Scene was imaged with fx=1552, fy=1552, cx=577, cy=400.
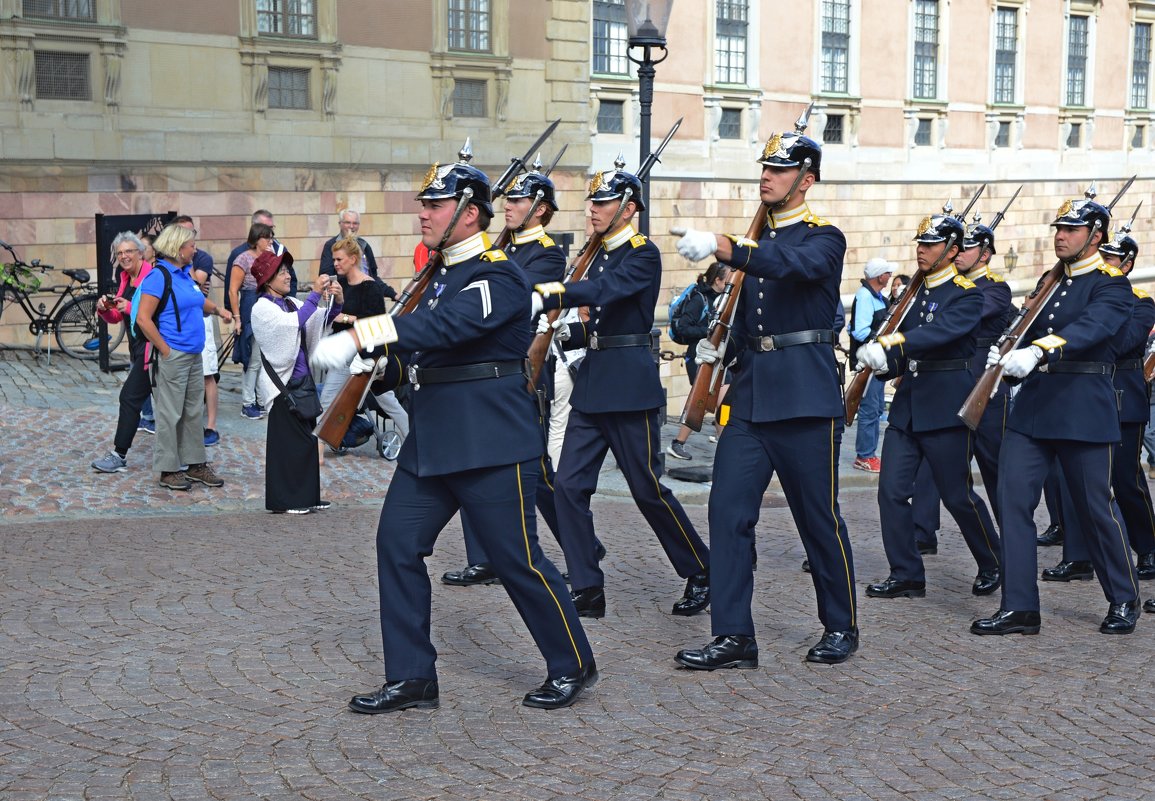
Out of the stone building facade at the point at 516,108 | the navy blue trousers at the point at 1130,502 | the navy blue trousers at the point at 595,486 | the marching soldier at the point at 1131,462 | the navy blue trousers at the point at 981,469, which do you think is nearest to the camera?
the navy blue trousers at the point at 595,486

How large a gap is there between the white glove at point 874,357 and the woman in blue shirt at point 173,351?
5.13 meters

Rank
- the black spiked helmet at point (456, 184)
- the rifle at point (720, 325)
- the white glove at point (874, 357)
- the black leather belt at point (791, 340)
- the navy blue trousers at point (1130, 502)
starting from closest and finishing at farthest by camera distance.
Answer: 1. the black spiked helmet at point (456, 184)
2. the black leather belt at point (791, 340)
3. the rifle at point (720, 325)
4. the white glove at point (874, 357)
5. the navy blue trousers at point (1130, 502)

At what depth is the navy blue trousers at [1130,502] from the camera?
839 cm

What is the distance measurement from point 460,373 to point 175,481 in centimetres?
543

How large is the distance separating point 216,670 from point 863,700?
2.53 metres

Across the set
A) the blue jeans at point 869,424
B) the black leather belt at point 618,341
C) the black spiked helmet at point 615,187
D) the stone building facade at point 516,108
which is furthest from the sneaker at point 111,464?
the stone building facade at point 516,108

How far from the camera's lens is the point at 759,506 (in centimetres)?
630

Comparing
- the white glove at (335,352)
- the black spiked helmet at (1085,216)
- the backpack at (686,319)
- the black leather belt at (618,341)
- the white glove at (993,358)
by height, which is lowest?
the backpack at (686,319)

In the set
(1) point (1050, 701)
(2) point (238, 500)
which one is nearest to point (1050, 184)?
(2) point (238, 500)

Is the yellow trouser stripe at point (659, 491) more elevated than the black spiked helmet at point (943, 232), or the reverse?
the black spiked helmet at point (943, 232)

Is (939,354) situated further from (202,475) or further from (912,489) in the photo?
(202,475)

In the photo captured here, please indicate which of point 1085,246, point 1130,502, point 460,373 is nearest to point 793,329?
point 460,373

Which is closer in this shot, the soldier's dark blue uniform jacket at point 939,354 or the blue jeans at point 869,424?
the soldier's dark blue uniform jacket at point 939,354

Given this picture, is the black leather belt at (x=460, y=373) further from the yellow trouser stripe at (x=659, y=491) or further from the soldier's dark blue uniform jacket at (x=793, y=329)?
the yellow trouser stripe at (x=659, y=491)
